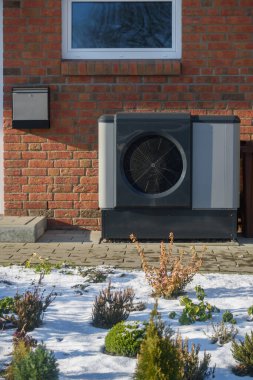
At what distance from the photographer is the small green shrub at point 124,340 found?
366 cm

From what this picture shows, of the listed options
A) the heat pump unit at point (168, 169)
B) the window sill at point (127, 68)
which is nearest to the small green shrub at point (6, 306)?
the heat pump unit at point (168, 169)

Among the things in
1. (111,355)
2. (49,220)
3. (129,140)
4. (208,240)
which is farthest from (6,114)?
(111,355)

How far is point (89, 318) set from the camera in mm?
4324

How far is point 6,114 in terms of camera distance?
8.61 metres

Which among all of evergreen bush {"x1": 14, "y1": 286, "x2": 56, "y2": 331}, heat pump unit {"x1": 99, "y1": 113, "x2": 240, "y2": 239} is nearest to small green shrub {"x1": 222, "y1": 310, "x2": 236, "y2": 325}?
evergreen bush {"x1": 14, "y1": 286, "x2": 56, "y2": 331}

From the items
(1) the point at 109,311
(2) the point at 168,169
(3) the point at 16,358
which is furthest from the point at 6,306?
(2) the point at 168,169

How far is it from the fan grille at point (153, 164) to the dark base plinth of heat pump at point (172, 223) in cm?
29

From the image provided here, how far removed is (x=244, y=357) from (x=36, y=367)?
105 cm

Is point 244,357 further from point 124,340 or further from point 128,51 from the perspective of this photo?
point 128,51

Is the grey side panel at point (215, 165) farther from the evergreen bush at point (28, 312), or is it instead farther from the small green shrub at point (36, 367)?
the small green shrub at point (36, 367)

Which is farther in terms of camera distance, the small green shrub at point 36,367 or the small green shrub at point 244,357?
the small green shrub at point 244,357

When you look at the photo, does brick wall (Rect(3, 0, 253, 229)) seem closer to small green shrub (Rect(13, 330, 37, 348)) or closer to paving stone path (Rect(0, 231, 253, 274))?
paving stone path (Rect(0, 231, 253, 274))

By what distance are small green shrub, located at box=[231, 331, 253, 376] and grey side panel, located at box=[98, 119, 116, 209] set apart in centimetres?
401

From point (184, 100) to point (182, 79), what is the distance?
0.25 meters
